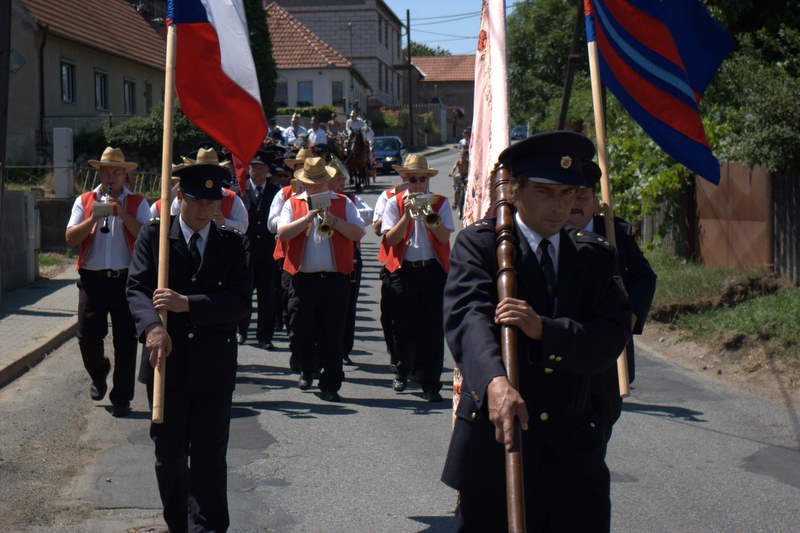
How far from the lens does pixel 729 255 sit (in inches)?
597

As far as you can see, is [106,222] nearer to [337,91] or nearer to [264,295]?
[264,295]

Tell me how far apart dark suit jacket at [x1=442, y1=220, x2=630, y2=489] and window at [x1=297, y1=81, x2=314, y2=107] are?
60.6 m

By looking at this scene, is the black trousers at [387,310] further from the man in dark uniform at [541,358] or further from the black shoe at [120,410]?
the man in dark uniform at [541,358]

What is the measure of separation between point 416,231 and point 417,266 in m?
0.32

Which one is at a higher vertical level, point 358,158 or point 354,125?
point 354,125

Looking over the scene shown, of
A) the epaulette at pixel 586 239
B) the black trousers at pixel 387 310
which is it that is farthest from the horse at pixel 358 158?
the epaulette at pixel 586 239

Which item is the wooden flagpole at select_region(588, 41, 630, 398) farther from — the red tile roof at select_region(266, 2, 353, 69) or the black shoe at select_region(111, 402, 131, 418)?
the red tile roof at select_region(266, 2, 353, 69)

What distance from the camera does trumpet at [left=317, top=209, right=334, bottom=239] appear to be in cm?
958

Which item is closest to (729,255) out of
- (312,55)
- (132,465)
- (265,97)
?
(132,465)

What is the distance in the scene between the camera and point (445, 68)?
108 metres

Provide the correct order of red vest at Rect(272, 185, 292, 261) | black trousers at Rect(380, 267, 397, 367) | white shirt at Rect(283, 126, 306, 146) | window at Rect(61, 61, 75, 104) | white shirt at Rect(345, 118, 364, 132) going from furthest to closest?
white shirt at Rect(345, 118, 364, 132) < window at Rect(61, 61, 75, 104) < white shirt at Rect(283, 126, 306, 146) < red vest at Rect(272, 185, 292, 261) < black trousers at Rect(380, 267, 397, 367)

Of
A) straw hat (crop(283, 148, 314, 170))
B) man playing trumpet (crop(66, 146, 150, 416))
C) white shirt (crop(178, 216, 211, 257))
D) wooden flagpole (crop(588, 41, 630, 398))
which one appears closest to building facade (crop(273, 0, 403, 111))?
straw hat (crop(283, 148, 314, 170))

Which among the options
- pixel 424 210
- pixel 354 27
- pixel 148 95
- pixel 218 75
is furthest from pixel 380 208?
pixel 354 27

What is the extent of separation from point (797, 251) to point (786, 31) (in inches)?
116
